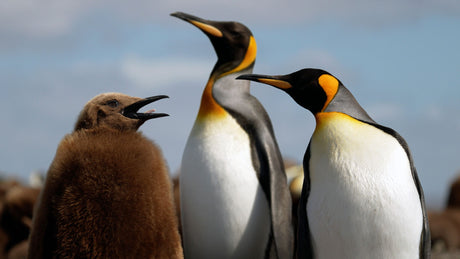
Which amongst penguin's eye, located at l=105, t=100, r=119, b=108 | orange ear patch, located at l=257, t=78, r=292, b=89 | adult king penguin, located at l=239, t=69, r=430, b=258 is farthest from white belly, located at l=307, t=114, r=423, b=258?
penguin's eye, located at l=105, t=100, r=119, b=108

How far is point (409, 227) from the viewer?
2.91 meters

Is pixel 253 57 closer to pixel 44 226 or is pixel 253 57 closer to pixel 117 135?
pixel 117 135

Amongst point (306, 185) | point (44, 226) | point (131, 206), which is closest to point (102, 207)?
point (131, 206)

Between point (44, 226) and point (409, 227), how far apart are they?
169cm

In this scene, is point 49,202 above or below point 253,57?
below

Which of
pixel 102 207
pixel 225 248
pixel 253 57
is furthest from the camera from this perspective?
pixel 253 57

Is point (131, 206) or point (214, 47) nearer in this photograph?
point (131, 206)

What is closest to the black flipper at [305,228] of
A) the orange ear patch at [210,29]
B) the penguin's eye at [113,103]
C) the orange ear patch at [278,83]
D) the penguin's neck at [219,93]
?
the orange ear patch at [278,83]

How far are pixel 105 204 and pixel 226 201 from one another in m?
1.38

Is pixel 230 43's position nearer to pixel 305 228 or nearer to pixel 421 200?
pixel 305 228

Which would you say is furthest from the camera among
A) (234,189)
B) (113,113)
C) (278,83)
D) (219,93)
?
(219,93)

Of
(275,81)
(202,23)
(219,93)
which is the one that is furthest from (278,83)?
(202,23)

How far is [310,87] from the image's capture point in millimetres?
3104

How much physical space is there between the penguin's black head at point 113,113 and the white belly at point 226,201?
2.88 feet
